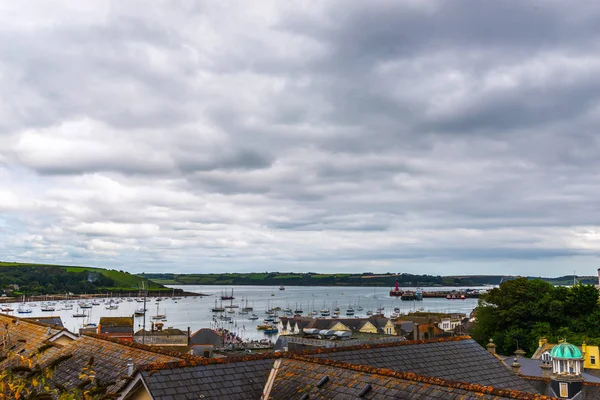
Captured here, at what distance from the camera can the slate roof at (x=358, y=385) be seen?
1645cm

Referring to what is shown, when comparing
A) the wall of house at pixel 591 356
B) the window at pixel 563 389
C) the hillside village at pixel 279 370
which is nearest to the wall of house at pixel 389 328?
the wall of house at pixel 591 356

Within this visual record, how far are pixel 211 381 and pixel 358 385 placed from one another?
508 centimetres

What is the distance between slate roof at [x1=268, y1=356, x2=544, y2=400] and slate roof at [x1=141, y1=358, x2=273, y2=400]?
2.60 feet

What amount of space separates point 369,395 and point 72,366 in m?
13.3

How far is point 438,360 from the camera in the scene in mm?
26609

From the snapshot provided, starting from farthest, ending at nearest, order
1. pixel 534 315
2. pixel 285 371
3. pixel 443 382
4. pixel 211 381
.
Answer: pixel 534 315 → pixel 285 371 → pixel 211 381 → pixel 443 382

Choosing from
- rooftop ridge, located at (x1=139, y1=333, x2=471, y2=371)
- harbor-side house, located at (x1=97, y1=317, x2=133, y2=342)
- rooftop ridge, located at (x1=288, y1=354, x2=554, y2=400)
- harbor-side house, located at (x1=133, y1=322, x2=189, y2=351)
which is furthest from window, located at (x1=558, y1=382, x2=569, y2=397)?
harbor-side house, located at (x1=97, y1=317, x2=133, y2=342)

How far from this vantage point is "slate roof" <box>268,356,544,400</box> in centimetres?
1645

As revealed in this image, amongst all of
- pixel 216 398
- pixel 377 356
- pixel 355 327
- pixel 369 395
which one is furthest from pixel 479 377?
pixel 355 327

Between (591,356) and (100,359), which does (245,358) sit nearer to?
(100,359)

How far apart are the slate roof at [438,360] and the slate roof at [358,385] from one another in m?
3.33

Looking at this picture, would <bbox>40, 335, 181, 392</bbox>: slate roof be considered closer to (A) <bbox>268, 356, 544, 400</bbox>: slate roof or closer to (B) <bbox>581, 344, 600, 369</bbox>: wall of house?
(A) <bbox>268, 356, 544, 400</bbox>: slate roof

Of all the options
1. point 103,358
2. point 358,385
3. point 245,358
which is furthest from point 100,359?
point 358,385

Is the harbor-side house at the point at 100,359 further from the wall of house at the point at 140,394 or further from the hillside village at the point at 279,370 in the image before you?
the wall of house at the point at 140,394
